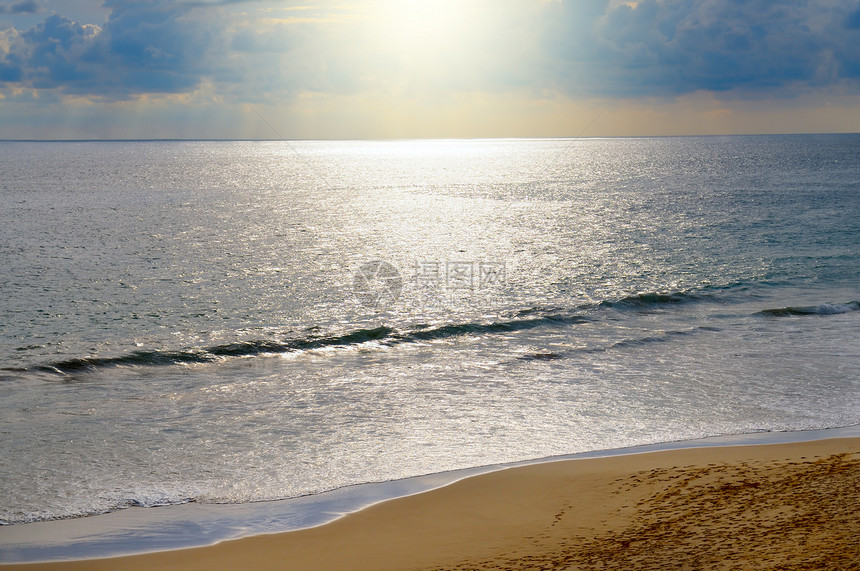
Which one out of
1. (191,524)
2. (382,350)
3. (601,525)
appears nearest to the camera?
(601,525)

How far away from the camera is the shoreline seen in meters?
8.66

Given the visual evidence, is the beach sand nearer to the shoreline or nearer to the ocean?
the shoreline

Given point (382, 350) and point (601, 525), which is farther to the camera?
point (382, 350)

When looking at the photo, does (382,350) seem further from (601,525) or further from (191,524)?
(601,525)

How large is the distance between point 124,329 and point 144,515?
1371cm

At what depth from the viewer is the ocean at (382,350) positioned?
39.7 ft

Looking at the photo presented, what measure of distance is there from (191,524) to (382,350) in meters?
11.1

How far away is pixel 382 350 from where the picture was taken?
798 inches

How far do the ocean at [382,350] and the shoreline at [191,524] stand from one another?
354 mm

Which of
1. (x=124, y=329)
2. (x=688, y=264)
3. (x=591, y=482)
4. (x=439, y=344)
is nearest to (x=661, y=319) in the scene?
(x=439, y=344)

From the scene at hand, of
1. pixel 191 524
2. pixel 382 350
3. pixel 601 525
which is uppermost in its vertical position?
pixel 382 350

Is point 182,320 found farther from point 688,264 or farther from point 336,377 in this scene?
point 688,264

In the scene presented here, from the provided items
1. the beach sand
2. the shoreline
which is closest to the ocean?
the shoreline

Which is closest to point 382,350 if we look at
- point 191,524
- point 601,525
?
point 191,524
